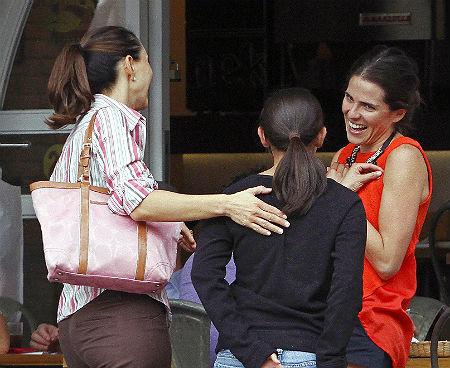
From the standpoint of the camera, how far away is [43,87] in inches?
179

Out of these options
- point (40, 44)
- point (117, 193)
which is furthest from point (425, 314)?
point (40, 44)

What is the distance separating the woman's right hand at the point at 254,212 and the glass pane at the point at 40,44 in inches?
99.6

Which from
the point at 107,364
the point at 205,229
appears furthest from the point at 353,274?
the point at 107,364

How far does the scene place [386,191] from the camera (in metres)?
2.41

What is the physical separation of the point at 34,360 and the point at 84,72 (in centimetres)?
149

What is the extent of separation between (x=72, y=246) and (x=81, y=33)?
2.52 m

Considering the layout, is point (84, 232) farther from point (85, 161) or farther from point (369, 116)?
point (369, 116)

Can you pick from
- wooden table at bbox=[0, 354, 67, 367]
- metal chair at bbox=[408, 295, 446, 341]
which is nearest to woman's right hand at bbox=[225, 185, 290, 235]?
metal chair at bbox=[408, 295, 446, 341]

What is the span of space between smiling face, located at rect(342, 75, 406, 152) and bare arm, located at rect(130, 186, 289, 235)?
52cm

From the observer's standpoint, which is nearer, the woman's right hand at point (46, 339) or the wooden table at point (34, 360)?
the wooden table at point (34, 360)

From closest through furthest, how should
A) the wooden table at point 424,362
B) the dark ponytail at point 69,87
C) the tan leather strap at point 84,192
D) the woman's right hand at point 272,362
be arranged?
1. the woman's right hand at point 272,362
2. the tan leather strap at point 84,192
3. the dark ponytail at point 69,87
4. the wooden table at point 424,362

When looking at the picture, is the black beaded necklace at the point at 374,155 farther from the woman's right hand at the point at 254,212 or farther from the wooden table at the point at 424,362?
the wooden table at the point at 424,362

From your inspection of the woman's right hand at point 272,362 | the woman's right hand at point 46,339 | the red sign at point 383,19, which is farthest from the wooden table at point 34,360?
the red sign at point 383,19

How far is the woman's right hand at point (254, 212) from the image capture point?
7.00 feet
